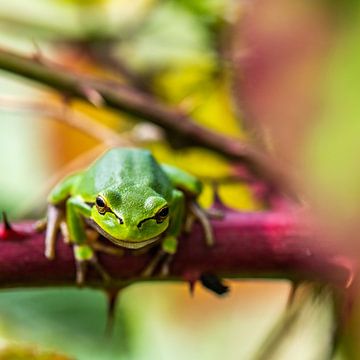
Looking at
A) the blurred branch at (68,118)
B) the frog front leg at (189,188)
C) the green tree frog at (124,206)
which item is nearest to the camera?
the green tree frog at (124,206)

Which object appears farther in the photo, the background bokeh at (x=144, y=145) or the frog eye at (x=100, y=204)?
the background bokeh at (x=144, y=145)

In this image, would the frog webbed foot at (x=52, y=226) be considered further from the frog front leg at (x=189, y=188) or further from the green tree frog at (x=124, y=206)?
the frog front leg at (x=189, y=188)

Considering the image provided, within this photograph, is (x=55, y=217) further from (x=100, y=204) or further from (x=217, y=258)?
(x=217, y=258)

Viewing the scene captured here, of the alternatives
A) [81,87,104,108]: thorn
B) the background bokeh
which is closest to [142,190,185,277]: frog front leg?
the background bokeh

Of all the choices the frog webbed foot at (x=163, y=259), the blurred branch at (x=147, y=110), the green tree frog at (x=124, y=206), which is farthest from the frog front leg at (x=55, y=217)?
the blurred branch at (x=147, y=110)

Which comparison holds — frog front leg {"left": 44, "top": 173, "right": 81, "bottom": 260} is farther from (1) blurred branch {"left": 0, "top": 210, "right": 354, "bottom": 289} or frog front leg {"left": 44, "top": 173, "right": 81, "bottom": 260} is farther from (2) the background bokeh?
(2) the background bokeh

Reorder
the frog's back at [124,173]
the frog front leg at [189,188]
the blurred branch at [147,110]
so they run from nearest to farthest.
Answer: the frog front leg at [189,188], the frog's back at [124,173], the blurred branch at [147,110]

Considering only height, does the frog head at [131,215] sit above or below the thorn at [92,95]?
below
